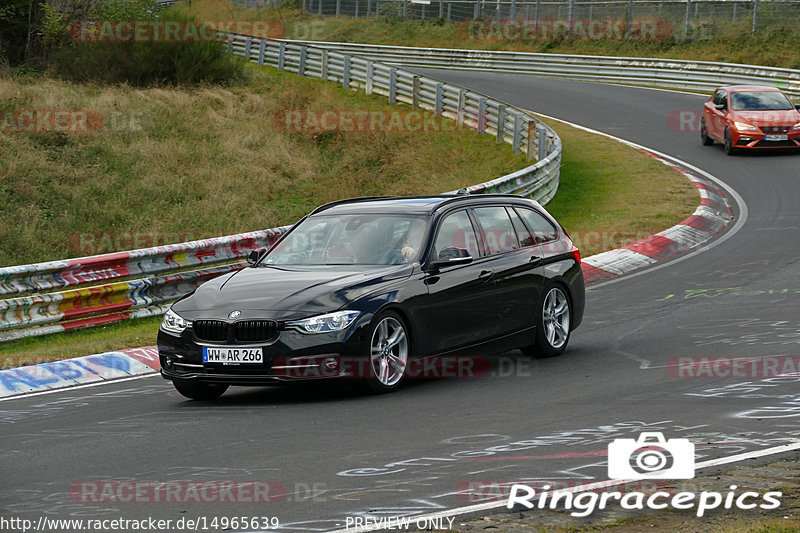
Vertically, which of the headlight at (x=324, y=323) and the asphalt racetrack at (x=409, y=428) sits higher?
the headlight at (x=324, y=323)

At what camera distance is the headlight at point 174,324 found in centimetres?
921

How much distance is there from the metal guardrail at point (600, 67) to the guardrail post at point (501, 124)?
14641mm

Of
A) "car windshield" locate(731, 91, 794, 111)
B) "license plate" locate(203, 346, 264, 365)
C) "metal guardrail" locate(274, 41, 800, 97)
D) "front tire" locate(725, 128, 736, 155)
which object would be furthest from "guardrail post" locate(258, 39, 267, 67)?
"license plate" locate(203, 346, 264, 365)

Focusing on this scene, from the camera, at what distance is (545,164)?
2302 cm

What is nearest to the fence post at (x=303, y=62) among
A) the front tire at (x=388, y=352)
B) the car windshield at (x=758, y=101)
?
the car windshield at (x=758, y=101)

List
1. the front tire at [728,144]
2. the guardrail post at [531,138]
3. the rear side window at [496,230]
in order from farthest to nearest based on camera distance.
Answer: the front tire at [728,144] < the guardrail post at [531,138] < the rear side window at [496,230]

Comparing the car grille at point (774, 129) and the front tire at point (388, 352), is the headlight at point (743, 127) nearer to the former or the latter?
the car grille at point (774, 129)

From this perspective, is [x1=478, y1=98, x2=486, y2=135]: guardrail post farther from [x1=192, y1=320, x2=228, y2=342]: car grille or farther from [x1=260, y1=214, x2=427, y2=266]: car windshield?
[x1=192, y1=320, x2=228, y2=342]: car grille

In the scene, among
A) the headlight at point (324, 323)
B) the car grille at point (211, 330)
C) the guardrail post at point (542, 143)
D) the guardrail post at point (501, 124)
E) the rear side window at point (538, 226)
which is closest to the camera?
the headlight at point (324, 323)

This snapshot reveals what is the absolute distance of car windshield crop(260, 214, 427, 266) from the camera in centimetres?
998

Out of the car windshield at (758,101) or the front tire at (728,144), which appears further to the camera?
the car windshield at (758,101)

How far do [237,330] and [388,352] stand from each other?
1237 millimetres

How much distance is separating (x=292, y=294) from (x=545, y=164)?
574 inches

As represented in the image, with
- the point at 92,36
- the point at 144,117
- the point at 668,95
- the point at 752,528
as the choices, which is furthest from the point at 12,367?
the point at 668,95
